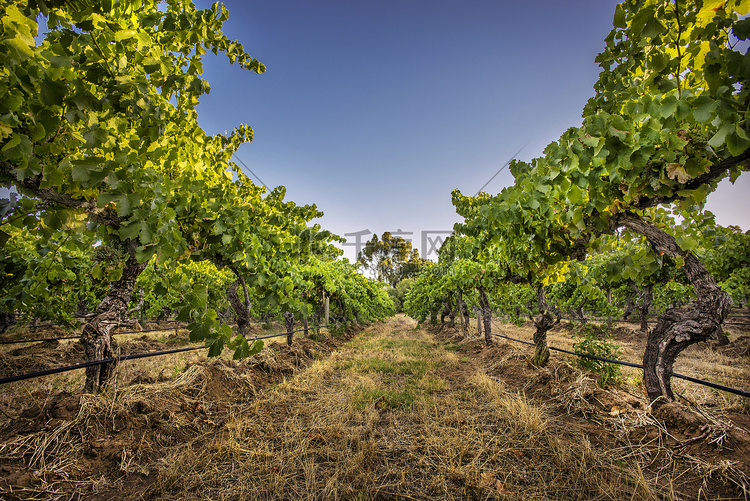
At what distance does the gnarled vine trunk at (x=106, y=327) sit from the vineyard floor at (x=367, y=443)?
238mm

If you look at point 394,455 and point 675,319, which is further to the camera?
point 675,319

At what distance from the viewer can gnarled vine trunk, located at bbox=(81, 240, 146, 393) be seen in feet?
9.97

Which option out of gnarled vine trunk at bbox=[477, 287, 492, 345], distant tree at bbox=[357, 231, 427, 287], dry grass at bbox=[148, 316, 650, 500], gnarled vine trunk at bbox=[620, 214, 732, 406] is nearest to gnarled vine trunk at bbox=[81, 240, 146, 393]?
dry grass at bbox=[148, 316, 650, 500]

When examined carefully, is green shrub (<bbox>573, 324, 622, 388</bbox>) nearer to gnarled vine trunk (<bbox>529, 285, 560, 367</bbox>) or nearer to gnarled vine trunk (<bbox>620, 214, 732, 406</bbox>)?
gnarled vine trunk (<bbox>529, 285, 560, 367</bbox>)

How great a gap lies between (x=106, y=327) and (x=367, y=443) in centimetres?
321

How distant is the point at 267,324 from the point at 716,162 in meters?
18.1

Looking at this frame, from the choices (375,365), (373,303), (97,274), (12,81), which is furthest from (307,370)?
(373,303)

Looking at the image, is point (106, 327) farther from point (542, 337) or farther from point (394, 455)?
point (542, 337)

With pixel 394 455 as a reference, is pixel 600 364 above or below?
above

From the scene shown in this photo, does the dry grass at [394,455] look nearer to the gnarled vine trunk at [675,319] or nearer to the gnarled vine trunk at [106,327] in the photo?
the gnarled vine trunk at [675,319]

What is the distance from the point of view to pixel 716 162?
2125 millimetres

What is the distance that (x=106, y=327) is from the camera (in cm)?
314

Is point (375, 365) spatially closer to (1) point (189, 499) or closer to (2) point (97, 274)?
(1) point (189, 499)

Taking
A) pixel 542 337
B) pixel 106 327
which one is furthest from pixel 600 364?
pixel 106 327
